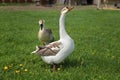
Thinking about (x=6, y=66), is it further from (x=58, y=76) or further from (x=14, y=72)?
(x=58, y=76)

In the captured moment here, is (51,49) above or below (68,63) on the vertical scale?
above

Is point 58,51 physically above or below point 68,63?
above

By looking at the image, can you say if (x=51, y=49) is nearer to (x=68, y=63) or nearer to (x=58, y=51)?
(x=58, y=51)

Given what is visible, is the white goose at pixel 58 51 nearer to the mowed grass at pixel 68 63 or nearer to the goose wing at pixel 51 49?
the goose wing at pixel 51 49

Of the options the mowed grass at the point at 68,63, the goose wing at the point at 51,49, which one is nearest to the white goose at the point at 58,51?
the goose wing at the point at 51,49

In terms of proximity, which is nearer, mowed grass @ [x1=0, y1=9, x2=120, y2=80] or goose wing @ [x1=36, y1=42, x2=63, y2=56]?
mowed grass @ [x1=0, y1=9, x2=120, y2=80]

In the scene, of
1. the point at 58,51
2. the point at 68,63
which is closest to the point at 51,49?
the point at 58,51

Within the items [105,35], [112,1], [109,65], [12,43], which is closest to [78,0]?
[112,1]

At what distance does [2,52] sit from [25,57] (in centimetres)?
85

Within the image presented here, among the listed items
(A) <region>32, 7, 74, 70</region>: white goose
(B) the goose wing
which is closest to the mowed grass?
(A) <region>32, 7, 74, 70</region>: white goose

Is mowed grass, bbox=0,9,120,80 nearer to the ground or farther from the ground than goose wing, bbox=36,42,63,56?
nearer to the ground

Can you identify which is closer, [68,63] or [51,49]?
[51,49]

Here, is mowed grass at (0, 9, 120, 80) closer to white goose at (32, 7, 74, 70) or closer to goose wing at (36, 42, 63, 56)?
white goose at (32, 7, 74, 70)

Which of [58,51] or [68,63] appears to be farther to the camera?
[68,63]
